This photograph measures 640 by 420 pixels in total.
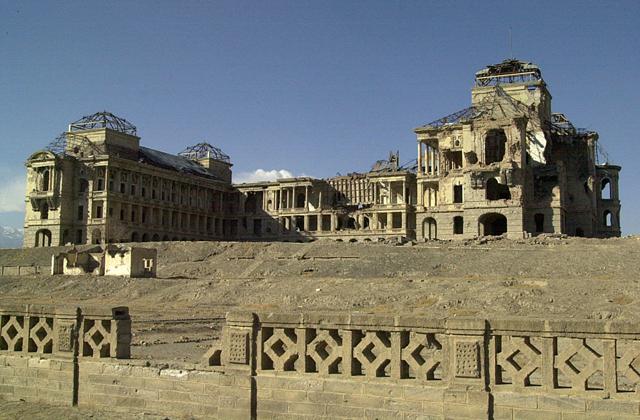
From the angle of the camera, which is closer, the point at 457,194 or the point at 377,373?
the point at 377,373

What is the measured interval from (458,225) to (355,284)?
1530 inches

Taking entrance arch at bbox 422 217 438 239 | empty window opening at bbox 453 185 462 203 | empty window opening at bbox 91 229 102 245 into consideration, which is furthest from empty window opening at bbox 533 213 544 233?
empty window opening at bbox 91 229 102 245

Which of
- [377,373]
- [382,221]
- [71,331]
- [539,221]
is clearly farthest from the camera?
[382,221]

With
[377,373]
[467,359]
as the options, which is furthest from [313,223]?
[467,359]

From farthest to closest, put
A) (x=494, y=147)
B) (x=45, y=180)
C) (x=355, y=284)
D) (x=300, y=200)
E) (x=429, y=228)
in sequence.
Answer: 1. (x=300, y=200)
2. (x=45, y=180)
3. (x=429, y=228)
4. (x=494, y=147)
5. (x=355, y=284)

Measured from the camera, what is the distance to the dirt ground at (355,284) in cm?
3372

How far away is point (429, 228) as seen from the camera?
8488 cm

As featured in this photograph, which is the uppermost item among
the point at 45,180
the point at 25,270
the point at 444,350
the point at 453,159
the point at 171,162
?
the point at 171,162

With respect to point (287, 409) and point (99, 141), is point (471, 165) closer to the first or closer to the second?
point (99, 141)

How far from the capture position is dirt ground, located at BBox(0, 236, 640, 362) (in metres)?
33.7

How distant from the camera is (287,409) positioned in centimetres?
1207

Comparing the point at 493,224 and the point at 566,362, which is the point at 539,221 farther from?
the point at 566,362

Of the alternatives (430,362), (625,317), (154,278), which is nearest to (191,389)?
(430,362)

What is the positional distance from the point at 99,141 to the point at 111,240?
14459 millimetres
